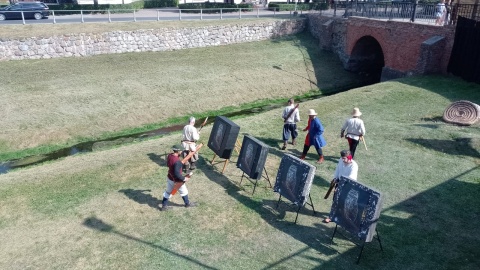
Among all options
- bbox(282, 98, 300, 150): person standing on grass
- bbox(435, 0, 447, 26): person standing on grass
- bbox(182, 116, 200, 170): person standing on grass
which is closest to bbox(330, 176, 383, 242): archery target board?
bbox(182, 116, 200, 170): person standing on grass

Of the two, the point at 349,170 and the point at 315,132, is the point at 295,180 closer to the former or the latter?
the point at 349,170

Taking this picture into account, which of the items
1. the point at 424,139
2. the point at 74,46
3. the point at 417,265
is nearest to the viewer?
the point at 417,265

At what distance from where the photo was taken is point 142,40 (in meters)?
29.9

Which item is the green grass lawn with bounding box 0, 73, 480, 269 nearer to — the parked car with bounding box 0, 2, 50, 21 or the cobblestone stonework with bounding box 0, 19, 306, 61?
→ the cobblestone stonework with bounding box 0, 19, 306, 61

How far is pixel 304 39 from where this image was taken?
36000 millimetres

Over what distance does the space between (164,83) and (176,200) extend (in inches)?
597

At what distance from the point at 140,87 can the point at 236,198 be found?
49.6 ft

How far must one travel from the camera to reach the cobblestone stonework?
2642 cm

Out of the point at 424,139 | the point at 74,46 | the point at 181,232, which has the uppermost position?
the point at 74,46

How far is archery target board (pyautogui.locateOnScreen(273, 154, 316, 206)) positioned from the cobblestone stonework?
22.0 meters

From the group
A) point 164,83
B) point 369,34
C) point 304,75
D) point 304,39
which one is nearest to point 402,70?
point 369,34

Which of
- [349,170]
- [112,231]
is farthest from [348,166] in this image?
[112,231]

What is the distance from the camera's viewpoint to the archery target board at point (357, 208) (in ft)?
28.3

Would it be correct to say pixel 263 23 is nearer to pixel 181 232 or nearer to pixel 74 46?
pixel 74 46
